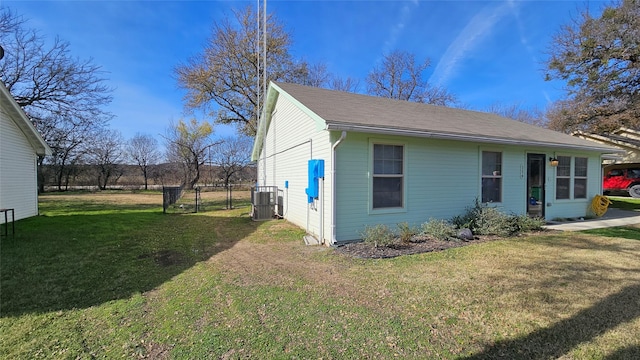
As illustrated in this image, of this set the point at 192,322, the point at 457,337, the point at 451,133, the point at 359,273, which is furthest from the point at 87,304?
the point at 451,133

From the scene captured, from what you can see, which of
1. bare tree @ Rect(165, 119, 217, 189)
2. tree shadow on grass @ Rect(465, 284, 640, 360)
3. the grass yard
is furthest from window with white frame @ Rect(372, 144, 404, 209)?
bare tree @ Rect(165, 119, 217, 189)

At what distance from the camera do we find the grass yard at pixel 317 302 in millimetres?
2471

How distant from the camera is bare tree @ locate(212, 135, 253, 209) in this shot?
33.1 m

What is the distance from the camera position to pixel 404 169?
263 inches

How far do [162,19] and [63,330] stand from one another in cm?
989

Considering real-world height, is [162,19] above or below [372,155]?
above

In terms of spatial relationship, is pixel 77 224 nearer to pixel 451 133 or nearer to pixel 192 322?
pixel 192 322

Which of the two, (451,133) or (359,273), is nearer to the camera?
(359,273)

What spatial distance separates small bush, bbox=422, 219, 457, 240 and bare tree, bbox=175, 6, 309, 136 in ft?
48.8

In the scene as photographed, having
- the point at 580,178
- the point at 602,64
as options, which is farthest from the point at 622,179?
the point at 580,178

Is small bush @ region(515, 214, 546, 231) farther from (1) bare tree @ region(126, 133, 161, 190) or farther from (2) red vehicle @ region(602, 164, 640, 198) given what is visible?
(1) bare tree @ region(126, 133, 161, 190)

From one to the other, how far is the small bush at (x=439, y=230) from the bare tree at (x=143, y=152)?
3765 centimetres

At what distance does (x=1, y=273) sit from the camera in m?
4.46

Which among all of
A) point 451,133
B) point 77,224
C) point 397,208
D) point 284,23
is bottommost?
point 77,224
